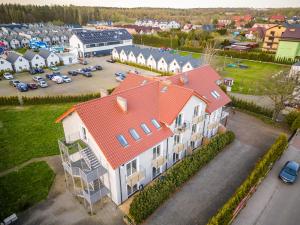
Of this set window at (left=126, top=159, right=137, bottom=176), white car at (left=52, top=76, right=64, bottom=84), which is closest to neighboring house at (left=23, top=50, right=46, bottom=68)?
white car at (left=52, top=76, right=64, bottom=84)

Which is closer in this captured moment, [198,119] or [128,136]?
[128,136]

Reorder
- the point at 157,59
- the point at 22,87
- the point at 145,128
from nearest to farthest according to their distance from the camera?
the point at 145,128, the point at 22,87, the point at 157,59

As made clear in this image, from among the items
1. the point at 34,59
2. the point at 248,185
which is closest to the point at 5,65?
the point at 34,59

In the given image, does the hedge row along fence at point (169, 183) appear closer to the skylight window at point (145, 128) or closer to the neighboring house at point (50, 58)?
the skylight window at point (145, 128)

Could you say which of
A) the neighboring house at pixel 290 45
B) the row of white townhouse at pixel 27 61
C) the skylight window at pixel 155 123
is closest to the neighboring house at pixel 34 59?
the row of white townhouse at pixel 27 61

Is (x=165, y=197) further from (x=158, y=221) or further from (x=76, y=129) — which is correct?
(x=76, y=129)

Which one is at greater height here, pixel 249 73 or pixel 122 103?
pixel 122 103

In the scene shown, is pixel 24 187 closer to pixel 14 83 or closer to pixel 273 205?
pixel 273 205
